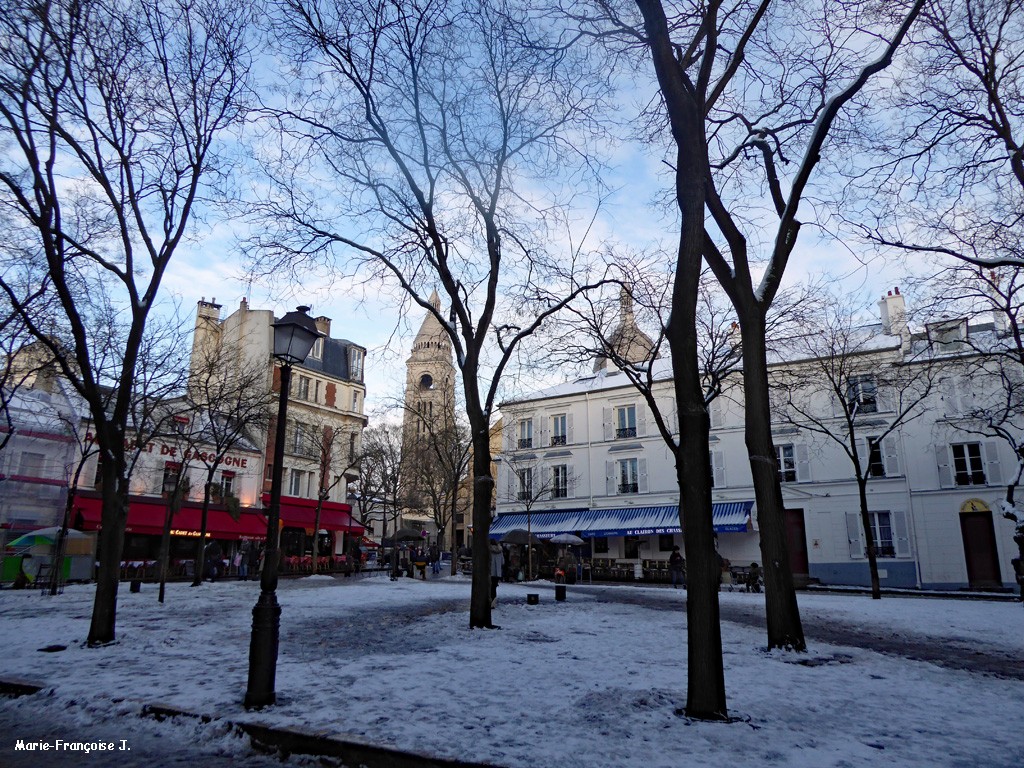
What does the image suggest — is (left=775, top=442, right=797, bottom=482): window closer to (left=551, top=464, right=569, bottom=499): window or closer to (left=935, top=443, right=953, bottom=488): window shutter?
(left=935, top=443, right=953, bottom=488): window shutter

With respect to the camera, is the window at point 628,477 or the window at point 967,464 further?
the window at point 628,477

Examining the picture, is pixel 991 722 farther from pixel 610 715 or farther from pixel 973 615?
pixel 973 615

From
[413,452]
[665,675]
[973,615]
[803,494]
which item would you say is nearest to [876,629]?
[973,615]

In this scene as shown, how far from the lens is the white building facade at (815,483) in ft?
88.1

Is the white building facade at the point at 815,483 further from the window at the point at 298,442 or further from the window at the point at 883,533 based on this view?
the window at the point at 298,442

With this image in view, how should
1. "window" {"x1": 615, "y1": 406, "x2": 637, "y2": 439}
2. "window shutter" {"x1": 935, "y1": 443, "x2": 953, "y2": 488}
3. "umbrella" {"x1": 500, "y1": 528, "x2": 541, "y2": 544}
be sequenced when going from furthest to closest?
"window" {"x1": 615, "y1": 406, "x2": 637, "y2": 439} < "window shutter" {"x1": 935, "y1": 443, "x2": 953, "y2": 488} < "umbrella" {"x1": 500, "y1": 528, "x2": 541, "y2": 544}

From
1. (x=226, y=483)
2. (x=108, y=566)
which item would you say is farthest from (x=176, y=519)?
(x=108, y=566)

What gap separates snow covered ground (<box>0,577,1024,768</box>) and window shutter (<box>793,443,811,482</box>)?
19.6 metres

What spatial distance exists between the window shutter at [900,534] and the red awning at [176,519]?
29.6 metres

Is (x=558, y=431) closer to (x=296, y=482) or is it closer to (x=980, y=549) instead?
(x=296, y=482)

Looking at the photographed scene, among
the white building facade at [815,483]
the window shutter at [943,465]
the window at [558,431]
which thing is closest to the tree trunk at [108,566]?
the white building facade at [815,483]

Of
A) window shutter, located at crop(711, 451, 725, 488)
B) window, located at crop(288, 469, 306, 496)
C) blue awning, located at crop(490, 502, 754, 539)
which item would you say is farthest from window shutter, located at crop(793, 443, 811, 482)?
window, located at crop(288, 469, 306, 496)

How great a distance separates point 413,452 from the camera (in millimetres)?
40906

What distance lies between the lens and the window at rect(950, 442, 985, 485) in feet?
89.1
